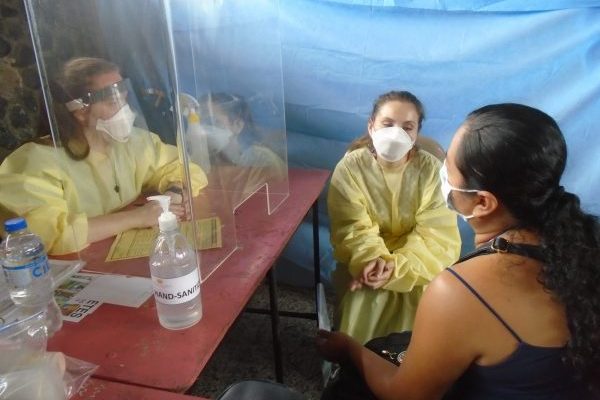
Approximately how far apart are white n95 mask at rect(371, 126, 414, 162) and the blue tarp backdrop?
1.09 ft

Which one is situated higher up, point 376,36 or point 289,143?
point 376,36

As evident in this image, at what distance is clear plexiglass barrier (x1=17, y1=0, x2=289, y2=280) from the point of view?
1.08 metres

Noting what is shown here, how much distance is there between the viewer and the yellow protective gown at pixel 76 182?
3.86 feet

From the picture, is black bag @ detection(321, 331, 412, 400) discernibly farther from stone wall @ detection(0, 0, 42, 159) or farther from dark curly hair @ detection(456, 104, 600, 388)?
stone wall @ detection(0, 0, 42, 159)

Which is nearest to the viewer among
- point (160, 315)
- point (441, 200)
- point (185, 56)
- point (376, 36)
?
point (160, 315)

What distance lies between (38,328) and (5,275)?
26 cm

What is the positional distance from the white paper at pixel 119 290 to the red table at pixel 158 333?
0.02 m

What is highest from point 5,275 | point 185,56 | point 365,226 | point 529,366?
point 185,56

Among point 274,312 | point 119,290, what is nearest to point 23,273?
point 119,290

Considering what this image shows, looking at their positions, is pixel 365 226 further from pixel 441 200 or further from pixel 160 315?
pixel 160 315

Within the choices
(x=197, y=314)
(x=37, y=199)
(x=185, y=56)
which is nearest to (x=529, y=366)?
(x=197, y=314)

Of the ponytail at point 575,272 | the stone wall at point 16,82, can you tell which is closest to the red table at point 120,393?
the ponytail at point 575,272

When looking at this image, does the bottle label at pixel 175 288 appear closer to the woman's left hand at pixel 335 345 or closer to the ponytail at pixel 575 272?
the woman's left hand at pixel 335 345

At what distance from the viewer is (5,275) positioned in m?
0.92
